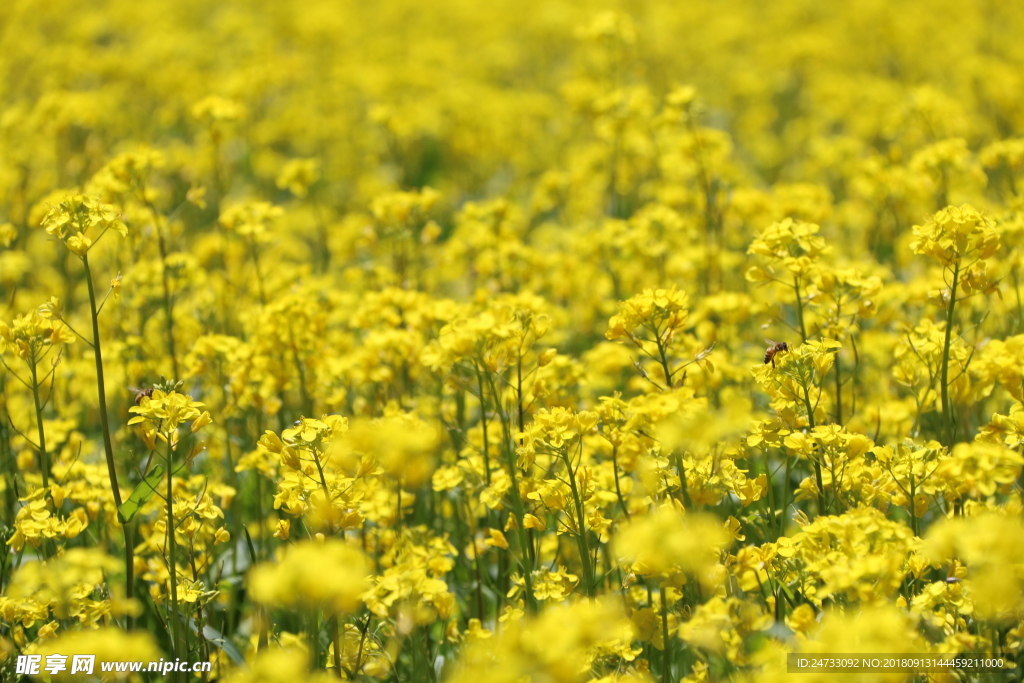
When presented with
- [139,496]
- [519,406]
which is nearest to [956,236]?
[519,406]

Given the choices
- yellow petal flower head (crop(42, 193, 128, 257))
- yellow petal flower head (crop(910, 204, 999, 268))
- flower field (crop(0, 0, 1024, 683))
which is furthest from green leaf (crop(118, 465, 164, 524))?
yellow petal flower head (crop(910, 204, 999, 268))

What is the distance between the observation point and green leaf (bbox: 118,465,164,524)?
9.09ft

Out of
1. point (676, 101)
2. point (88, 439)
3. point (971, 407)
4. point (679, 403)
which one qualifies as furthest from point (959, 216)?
point (88, 439)

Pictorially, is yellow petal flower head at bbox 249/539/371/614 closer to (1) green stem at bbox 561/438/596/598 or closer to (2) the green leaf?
(1) green stem at bbox 561/438/596/598

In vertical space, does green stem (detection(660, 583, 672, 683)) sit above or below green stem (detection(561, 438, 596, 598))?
below

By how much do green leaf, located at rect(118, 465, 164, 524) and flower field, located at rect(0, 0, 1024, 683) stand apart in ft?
0.05

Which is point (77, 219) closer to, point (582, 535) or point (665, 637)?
point (582, 535)

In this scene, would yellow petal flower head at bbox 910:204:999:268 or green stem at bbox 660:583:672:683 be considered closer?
green stem at bbox 660:583:672:683

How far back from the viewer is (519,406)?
2.77m

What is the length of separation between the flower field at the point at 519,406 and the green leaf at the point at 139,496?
0.01 metres

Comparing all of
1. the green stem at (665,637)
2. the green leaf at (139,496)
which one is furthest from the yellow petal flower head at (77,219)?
the green stem at (665,637)

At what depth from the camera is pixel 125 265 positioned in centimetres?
548

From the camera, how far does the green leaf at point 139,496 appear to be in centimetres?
277

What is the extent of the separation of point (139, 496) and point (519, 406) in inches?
47.4
